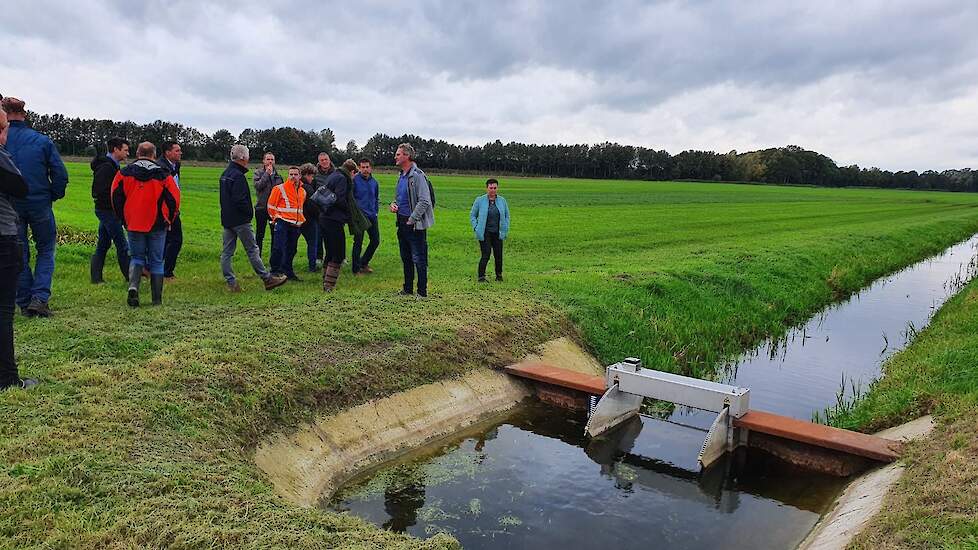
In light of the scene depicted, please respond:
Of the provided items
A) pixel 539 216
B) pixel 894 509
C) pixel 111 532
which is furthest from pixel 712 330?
pixel 539 216

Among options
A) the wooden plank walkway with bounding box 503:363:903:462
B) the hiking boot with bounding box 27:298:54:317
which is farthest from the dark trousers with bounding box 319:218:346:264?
the wooden plank walkway with bounding box 503:363:903:462

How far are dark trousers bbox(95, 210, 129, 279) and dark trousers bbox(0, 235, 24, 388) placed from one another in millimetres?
4796

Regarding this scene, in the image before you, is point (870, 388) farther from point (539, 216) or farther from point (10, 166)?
point (539, 216)

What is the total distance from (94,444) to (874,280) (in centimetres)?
2366

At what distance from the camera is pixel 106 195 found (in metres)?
10.6

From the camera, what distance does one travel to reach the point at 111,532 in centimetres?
430

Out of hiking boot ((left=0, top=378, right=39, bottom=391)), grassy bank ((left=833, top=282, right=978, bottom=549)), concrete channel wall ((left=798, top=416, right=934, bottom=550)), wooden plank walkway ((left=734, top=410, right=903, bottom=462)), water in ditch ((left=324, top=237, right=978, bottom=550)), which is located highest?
hiking boot ((left=0, top=378, right=39, bottom=391))

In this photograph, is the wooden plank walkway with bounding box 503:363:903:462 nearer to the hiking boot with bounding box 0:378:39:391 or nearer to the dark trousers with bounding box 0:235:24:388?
the hiking boot with bounding box 0:378:39:391

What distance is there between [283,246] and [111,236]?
108 inches

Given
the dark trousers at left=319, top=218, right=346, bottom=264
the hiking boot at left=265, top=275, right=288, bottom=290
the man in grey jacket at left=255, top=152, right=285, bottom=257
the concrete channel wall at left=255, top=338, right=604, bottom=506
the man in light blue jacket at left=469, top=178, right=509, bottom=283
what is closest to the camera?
the concrete channel wall at left=255, top=338, right=604, bottom=506

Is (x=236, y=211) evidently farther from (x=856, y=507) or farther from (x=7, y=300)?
(x=856, y=507)

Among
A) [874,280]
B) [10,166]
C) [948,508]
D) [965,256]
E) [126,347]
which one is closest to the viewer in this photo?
[948,508]

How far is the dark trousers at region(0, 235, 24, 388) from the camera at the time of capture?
6039 millimetres

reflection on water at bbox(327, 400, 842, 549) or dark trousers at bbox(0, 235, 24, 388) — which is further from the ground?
dark trousers at bbox(0, 235, 24, 388)
